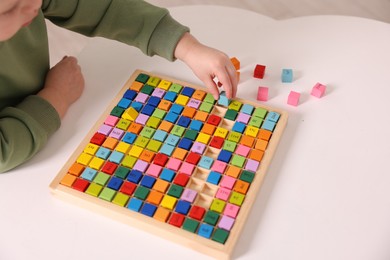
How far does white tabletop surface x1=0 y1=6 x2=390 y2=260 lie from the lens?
0.66 meters

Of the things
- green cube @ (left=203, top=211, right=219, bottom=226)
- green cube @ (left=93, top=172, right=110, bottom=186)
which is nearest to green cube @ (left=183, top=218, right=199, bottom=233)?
green cube @ (left=203, top=211, right=219, bottom=226)

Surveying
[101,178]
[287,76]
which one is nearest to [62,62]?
[101,178]

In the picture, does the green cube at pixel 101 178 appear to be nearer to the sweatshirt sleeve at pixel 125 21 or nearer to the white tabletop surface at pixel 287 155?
the white tabletop surface at pixel 287 155

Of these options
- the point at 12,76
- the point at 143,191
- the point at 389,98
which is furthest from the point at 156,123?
the point at 389,98

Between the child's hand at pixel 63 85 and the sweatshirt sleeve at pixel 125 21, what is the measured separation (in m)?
0.07

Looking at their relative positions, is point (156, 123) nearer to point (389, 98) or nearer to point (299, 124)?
point (299, 124)

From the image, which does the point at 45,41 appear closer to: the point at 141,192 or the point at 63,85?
the point at 63,85

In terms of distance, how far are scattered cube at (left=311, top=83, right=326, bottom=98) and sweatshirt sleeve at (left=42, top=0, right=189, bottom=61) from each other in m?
0.23

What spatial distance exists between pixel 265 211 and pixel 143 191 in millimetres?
158

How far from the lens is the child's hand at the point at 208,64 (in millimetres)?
812

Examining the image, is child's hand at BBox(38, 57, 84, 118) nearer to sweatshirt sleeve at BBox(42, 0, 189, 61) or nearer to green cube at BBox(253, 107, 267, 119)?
sweatshirt sleeve at BBox(42, 0, 189, 61)

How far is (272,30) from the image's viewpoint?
941 mm

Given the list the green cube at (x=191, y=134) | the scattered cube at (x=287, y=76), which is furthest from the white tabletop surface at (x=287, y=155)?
the green cube at (x=191, y=134)

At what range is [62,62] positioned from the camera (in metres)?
0.87
